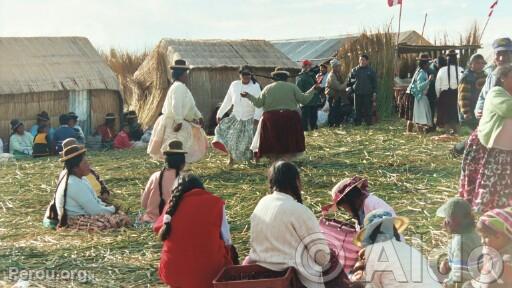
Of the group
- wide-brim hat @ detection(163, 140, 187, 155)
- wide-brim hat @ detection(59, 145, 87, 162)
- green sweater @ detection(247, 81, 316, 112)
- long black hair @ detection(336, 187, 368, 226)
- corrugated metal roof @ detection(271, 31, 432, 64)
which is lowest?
long black hair @ detection(336, 187, 368, 226)

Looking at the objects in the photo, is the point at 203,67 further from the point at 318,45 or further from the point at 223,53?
the point at 318,45

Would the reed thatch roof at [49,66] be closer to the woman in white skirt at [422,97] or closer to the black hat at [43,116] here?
the black hat at [43,116]

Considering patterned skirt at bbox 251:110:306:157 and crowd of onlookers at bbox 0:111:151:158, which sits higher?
patterned skirt at bbox 251:110:306:157

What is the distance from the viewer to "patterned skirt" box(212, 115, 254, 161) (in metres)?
11.6

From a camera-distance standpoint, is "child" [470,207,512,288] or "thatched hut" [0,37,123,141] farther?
"thatched hut" [0,37,123,141]

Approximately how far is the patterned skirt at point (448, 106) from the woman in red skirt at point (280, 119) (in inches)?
162

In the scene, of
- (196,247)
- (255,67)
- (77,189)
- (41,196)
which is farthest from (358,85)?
(196,247)

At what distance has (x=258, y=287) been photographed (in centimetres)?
466

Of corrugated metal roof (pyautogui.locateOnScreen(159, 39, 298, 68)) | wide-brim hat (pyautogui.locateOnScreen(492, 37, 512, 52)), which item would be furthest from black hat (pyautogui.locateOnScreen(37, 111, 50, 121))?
wide-brim hat (pyautogui.locateOnScreen(492, 37, 512, 52))

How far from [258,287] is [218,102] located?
15268 mm

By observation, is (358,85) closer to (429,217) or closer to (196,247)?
(429,217)

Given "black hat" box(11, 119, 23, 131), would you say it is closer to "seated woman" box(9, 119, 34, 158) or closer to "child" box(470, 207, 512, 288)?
"seated woman" box(9, 119, 34, 158)

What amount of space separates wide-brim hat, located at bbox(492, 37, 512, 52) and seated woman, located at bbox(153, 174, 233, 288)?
11.0 feet

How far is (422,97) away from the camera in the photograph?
13.8 m
